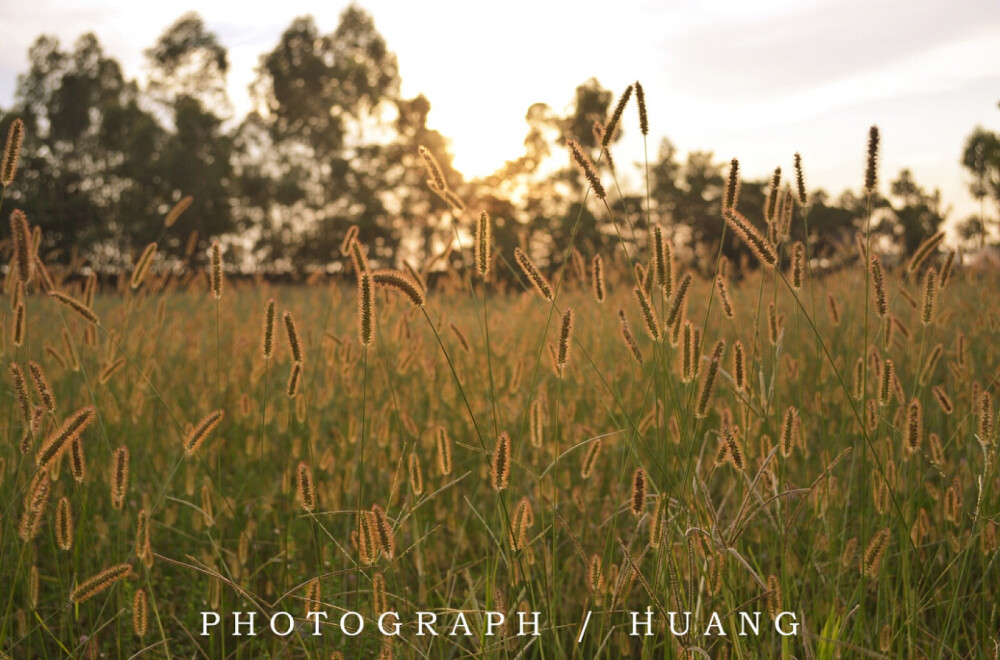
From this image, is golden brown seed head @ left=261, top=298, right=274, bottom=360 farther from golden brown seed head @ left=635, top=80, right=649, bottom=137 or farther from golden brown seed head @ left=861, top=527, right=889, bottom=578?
golden brown seed head @ left=861, top=527, right=889, bottom=578

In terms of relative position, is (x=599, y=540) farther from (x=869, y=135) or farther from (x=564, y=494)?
(x=869, y=135)

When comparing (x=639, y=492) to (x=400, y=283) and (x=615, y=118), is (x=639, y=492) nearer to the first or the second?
(x=400, y=283)

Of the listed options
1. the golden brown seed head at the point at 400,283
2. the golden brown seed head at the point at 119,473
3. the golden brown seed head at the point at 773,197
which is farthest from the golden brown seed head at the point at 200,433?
the golden brown seed head at the point at 773,197

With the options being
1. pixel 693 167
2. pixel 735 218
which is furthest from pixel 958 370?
pixel 693 167

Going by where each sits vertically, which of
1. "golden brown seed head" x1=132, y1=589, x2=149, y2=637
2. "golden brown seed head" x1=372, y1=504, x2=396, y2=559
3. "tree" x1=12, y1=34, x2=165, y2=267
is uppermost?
"tree" x1=12, y1=34, x2=165, y2=267

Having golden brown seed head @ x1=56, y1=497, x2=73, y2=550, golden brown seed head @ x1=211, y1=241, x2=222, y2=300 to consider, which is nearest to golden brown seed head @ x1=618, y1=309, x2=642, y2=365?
golden brown seed head @ x1=211, y1=241, x2=222, y2=300

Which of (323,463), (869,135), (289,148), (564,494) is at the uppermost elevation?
(289,148)

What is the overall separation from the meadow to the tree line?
17.3 metres

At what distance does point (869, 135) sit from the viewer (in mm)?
1359

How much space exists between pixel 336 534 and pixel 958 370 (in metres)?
1.89

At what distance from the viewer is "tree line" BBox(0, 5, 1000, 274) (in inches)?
890

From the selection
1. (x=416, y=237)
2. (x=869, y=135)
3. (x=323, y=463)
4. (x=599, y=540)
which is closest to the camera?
(x=869, y=135)

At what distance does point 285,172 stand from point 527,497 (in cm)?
2547

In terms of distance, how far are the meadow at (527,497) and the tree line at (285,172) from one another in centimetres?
1732
